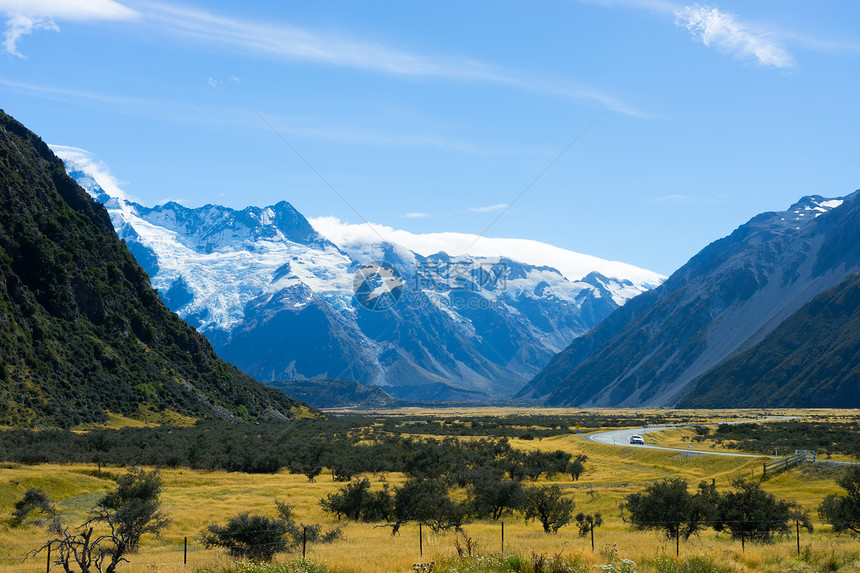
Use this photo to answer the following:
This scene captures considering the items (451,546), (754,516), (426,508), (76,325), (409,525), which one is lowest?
(409,525)

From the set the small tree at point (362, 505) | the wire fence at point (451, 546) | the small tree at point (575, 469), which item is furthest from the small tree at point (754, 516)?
the small tree at point (575, 469)

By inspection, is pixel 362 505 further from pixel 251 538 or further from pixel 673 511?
pixel 673 511

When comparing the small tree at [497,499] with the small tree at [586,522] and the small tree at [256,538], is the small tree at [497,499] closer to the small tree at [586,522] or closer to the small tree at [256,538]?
the small tree at [586,522]


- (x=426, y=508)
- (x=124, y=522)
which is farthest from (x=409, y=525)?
(x=124, y=522)

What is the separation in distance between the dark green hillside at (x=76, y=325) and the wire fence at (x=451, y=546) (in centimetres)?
5983

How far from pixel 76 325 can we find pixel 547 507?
97.3m

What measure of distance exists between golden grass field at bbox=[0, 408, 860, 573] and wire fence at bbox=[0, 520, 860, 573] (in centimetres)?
6

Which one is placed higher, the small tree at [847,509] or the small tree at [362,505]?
the small tree at [847,509]

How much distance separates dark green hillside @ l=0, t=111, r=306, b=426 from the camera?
89188 mm

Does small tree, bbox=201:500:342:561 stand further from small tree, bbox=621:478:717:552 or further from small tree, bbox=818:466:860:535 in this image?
small tree, bbox=818:466:860:535

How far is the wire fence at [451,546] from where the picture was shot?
23516 millimetres

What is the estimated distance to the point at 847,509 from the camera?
3300 centimetres

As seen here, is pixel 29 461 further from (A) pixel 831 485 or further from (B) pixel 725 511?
(A) pixel 831 485

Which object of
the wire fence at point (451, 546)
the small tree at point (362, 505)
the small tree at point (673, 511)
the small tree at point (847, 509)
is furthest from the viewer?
the small tree at point (362, 505)
